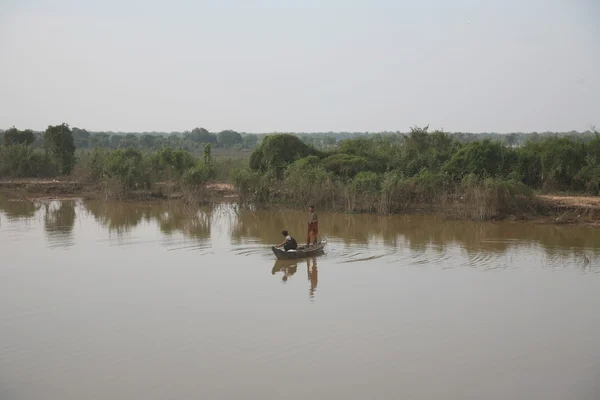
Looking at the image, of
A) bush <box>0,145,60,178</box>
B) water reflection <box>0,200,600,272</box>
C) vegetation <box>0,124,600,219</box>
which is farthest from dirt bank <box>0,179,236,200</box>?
water reflection <box>0,200,600,272</box>

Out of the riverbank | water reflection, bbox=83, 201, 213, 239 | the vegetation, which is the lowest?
water reflection, bbox=83, 201, 213, 239

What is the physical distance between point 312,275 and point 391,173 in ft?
36.8

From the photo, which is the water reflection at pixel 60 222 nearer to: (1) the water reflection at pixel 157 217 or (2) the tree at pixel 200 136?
(1) the water reflection at pixel 157 217

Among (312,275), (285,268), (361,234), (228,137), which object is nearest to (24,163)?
(361,234)

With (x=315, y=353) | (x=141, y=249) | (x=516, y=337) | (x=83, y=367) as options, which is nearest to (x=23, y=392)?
(x=83, y=367)

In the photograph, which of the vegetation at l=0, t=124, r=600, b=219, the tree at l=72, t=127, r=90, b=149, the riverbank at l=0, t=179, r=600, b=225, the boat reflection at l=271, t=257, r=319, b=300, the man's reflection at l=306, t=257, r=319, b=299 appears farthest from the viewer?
the tree at l=72, t=127, r=90, b=149

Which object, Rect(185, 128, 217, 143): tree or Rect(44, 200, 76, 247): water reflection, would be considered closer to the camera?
Rect(44, 200, 76, 247): water reflection

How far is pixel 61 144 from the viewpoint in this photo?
3519 cm

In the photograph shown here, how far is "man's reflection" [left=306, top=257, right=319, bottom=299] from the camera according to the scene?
1248 centimetres

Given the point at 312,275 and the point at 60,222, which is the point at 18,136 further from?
the point at 312,275

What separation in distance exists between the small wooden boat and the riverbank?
7.95 m

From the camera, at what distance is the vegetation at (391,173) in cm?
2289

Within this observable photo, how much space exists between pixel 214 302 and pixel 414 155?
1748cm

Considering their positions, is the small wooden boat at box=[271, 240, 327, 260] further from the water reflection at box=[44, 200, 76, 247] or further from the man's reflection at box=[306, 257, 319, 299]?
the water reflection at box=[44, 200, 76, 247]
